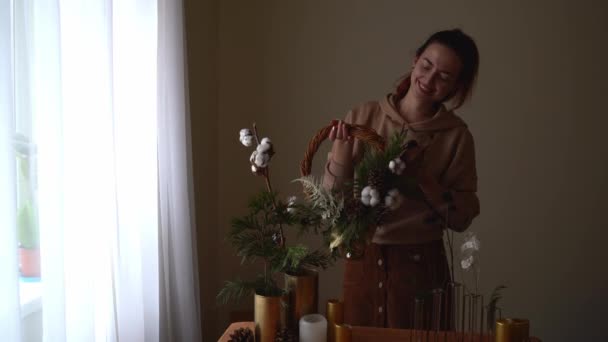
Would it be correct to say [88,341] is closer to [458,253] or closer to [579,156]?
[458,253]

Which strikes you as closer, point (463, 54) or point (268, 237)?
point (268, 237)

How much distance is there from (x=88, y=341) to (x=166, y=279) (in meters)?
0.36

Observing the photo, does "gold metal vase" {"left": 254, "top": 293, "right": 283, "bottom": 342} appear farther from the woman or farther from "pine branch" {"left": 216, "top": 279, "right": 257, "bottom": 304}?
the woman

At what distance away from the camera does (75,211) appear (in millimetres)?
917

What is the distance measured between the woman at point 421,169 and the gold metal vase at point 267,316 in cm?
34

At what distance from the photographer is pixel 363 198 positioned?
0.75 m

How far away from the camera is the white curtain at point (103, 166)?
799 mm

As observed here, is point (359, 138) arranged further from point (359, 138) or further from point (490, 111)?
point (490, 111)

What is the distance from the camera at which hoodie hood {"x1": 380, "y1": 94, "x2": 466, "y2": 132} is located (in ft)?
3.50

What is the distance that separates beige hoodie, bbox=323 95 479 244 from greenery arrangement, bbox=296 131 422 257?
23 cm

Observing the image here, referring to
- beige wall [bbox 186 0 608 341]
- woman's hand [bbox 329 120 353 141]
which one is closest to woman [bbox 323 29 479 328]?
woman's hand [bbox 329 120 353 141]

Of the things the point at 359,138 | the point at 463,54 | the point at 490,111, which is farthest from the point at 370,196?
the point at 490,111

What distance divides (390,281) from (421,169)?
0.32 meters

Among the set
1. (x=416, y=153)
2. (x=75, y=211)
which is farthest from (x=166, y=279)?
(x=416, y=153)
